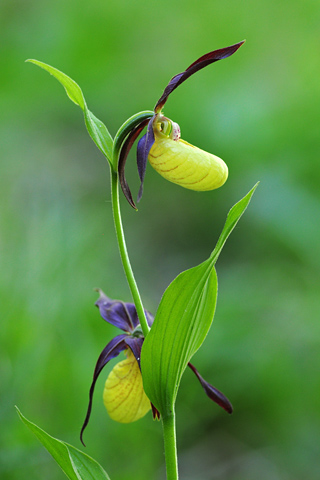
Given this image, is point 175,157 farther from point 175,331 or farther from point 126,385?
point 126,385

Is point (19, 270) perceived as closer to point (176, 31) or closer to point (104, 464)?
point (104, 464)

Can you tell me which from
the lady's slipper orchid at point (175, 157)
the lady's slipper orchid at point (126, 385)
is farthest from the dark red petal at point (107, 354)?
the lady's slipper orchid at point (175, 157)

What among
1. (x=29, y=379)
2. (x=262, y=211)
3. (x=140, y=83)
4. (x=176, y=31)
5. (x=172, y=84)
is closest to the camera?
(x=172, y=84)

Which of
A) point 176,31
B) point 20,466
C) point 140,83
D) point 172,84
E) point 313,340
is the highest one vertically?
point 172,84

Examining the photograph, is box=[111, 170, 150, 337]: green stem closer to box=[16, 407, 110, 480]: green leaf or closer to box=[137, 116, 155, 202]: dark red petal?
box=[137, 116, 155, 202]: dark red petal

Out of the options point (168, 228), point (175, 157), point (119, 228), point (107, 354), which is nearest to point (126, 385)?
point (107, 354)

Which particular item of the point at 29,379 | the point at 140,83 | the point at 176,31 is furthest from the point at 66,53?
the point at 29,379
